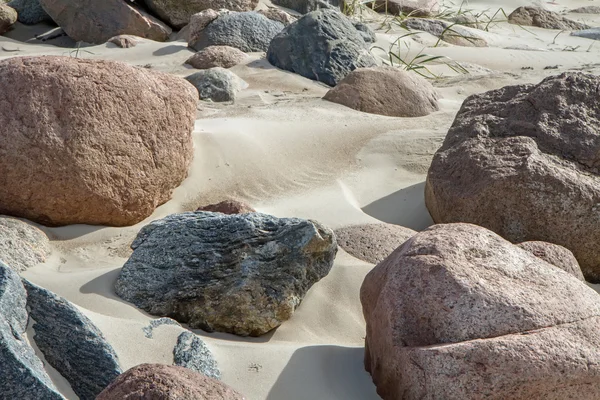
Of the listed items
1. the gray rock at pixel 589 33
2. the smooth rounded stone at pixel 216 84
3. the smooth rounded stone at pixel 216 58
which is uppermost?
the smooth rounded stone at pixel 216 84

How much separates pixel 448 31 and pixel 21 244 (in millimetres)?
6680

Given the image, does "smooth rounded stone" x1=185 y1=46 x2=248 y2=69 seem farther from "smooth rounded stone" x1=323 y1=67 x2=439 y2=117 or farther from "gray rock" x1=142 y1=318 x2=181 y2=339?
"gray rock" x1=142 y1=318 x2=181 y2=339

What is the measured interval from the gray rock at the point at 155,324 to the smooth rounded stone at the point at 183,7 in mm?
6282

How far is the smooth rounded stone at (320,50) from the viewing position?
7.01 metres

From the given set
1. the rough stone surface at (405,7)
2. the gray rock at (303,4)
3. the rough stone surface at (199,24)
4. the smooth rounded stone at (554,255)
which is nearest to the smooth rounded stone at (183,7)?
the gray rock at (303,4)

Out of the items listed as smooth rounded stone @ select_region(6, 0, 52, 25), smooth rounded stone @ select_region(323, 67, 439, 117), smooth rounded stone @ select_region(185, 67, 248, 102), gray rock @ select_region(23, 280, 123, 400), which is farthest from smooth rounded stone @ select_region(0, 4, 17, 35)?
gray rock @ select_region(23, 280, 123, 400)

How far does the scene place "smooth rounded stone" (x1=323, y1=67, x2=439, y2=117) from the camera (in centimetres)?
602

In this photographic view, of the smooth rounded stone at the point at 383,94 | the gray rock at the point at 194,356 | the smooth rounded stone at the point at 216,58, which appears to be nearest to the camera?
the gray rock at the point at 194,356

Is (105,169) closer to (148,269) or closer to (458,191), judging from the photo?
(148,269)

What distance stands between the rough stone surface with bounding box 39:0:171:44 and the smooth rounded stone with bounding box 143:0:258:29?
0.55 ft

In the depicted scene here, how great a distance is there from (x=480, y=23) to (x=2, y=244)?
26.9ft

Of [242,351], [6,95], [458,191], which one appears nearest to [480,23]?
[458,191]

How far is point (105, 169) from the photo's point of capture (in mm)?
4012

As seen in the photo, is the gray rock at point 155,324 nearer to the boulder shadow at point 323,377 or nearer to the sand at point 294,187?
the sand at point 294,187
